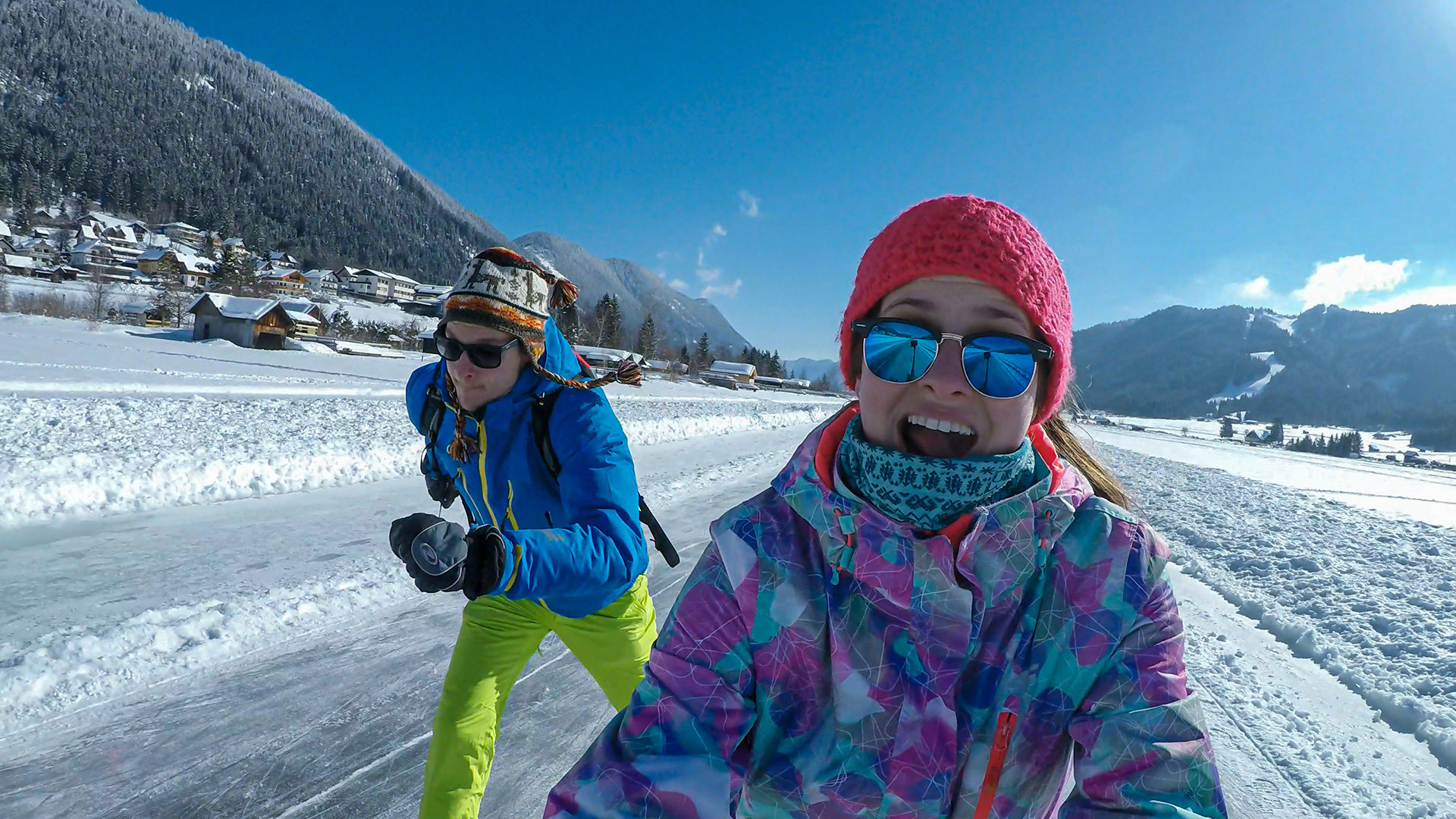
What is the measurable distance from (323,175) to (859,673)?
17478cm

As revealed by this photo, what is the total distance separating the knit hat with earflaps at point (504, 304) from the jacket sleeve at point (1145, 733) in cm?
180

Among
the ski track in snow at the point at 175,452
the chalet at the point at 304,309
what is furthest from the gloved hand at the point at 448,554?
the chalet at the point at 304,309

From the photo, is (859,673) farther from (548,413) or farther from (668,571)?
(668,571)

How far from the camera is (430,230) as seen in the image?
486ft

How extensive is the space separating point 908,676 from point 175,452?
878cm

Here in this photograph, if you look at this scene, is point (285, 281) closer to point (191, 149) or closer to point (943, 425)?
point (191, 149)

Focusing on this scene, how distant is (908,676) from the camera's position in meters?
1.27

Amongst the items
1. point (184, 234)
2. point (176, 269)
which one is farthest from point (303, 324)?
point (184, 234)

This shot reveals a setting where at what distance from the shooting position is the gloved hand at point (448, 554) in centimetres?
148

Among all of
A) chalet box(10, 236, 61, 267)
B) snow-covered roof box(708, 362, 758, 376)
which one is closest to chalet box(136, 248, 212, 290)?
chalet box(10, 236, 61, 267)

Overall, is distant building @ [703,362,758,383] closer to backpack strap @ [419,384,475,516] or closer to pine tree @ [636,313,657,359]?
Result: pine tree @ [636,313,657,359]

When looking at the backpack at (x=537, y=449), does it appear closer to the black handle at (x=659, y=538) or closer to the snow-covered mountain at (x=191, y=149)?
the black handle at (x=659, y=538)

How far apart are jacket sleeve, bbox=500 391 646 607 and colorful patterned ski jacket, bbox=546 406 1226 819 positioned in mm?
518

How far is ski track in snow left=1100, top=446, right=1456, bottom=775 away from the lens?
3.83m
